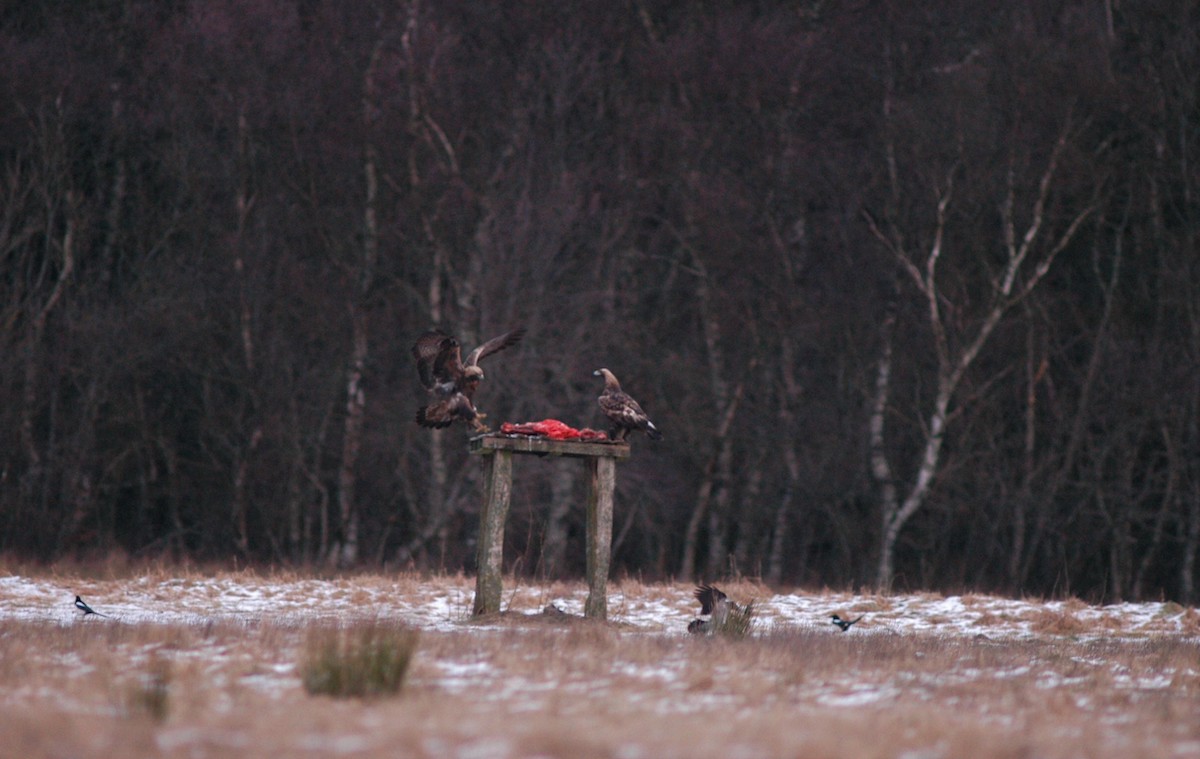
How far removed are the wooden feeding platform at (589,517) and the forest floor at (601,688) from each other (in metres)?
0.30

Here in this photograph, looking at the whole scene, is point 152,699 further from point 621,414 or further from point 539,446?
point 621,414

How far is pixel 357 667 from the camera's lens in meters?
8.54

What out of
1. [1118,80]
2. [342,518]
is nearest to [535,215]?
[342,518]

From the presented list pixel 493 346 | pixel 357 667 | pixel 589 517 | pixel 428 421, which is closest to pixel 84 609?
pixel 428 421

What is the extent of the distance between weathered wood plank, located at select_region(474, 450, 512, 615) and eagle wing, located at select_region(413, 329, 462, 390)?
80cm

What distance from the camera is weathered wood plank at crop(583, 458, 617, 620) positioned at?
43.2ft

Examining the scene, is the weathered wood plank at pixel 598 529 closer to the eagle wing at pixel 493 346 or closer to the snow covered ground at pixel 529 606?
the snow covered ground at pixel 529 606

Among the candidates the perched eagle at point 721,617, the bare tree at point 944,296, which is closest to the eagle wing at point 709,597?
the perched eagle at point 721,617

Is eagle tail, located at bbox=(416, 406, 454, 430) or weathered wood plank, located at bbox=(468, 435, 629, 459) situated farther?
eagle tail, located at bbox=(416, 406, 454, 430)

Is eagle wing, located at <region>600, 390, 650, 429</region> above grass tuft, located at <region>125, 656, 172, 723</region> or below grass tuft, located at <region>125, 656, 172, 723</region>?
above

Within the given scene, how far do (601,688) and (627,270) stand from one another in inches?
→ 827

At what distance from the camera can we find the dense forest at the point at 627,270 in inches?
1064

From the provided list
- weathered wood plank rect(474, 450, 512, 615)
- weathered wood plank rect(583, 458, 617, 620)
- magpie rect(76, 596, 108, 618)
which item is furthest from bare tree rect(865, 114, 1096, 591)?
magpie rect(76, 596, 108, 618)

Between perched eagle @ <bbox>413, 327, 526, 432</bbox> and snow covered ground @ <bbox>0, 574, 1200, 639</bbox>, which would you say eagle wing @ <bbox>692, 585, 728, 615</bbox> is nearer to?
snow covered ground @ <bbox>0, 574, 1200, 639</bbox>
